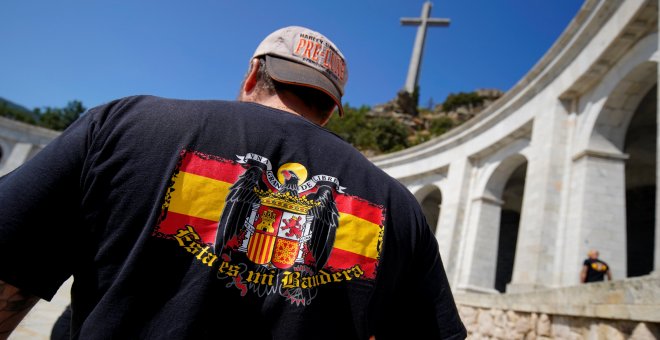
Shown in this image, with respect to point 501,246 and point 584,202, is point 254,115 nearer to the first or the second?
point 584,202

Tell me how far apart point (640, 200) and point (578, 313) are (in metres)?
15.2

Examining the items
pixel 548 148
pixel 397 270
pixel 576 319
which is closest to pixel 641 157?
pixel 548 148

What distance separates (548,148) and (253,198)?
11.3 metres

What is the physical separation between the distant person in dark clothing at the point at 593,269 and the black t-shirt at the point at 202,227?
8.37 metres

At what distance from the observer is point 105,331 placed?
2.81 feet

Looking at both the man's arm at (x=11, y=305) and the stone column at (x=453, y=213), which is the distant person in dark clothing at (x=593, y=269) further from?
the man's arm at (x=11, y=305)

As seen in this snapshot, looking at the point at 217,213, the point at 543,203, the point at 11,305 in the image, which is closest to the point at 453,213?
the point at 543,203

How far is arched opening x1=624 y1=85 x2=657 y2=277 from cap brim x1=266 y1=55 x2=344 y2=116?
15.4m

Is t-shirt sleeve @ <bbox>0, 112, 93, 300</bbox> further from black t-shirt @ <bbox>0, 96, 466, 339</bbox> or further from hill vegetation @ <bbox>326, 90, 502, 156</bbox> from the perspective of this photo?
hill vegetation @ <bbox>326, 90, 502, 156</bbox>

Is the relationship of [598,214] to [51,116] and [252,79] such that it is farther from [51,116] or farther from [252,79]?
[51,116]

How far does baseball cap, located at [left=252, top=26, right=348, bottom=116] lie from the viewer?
131cm

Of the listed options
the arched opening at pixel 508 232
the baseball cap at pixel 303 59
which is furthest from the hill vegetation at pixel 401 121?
the baseball cap at pixel 303 59

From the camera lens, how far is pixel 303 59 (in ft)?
4.37

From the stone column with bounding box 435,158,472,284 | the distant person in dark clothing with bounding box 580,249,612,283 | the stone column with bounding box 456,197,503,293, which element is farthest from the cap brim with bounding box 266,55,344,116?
the stone column with bounding box 435,158,472,284
